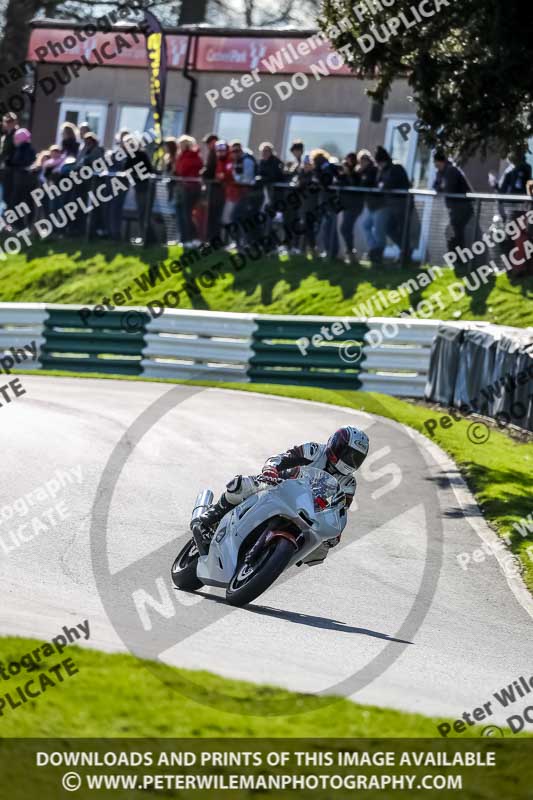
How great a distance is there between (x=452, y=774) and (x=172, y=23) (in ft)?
149

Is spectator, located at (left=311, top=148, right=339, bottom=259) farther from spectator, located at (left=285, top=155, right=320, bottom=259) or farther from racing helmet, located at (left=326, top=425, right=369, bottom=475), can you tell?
racing helmet, located at (left=326, top=425, right=369, bottom=475)

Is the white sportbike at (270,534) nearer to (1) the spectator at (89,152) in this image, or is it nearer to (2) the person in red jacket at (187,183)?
(2) the person in red jacket at (187,183)

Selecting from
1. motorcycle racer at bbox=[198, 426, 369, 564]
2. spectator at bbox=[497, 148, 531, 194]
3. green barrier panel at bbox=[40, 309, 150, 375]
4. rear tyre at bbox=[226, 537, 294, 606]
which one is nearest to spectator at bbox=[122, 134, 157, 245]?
green barrier panel at bbox=[40, 309, 150, 375]

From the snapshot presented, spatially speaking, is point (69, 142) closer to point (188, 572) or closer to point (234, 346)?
point (234, 346)

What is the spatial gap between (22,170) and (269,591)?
1813cm

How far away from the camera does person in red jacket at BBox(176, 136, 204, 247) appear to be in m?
24.6

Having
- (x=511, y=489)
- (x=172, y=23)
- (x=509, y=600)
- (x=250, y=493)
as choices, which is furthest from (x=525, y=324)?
→ (x=172, y=23)

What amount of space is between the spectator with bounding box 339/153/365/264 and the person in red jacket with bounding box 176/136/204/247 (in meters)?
3.01

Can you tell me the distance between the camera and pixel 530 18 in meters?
14.3

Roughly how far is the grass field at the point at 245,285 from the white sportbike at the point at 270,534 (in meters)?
11.4

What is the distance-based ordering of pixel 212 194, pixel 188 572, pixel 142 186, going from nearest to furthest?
1. pixel 188 572
2. pixel 212 194
3. pixel 142 186

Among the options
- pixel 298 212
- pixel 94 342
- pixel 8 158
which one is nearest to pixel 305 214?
pixel 298 212

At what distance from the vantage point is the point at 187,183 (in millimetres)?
24547

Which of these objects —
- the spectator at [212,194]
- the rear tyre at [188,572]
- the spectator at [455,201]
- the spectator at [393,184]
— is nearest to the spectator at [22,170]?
the spectator at [212,194]
